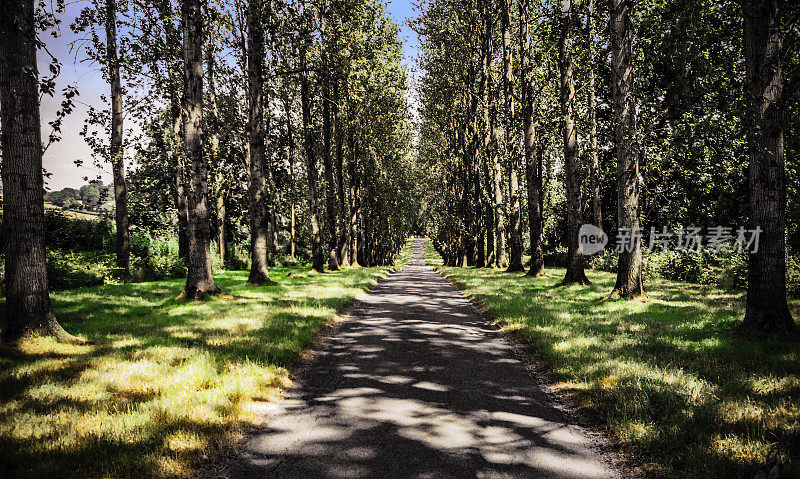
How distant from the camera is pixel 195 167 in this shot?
39.3ft

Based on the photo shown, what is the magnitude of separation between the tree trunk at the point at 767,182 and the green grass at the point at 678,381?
27.1 inches

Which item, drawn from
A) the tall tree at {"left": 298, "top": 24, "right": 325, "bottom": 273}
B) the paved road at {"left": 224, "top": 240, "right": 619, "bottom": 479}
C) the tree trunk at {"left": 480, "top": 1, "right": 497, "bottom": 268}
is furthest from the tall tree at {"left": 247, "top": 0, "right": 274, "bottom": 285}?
the tree trunk at {"left": 480, "top": 1, "right": 497, "bottom": 268}

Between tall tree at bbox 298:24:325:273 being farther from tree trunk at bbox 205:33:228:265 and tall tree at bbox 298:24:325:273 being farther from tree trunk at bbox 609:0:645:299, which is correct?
tree trunk at bbox 609:0:645:299

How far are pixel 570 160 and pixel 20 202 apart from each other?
1715cm

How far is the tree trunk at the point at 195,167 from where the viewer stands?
11.9 meters

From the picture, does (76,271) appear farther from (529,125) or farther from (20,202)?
(529,125)

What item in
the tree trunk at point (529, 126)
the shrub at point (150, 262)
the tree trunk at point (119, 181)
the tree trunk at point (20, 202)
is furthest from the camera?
the tree trunk at point (529, 126)

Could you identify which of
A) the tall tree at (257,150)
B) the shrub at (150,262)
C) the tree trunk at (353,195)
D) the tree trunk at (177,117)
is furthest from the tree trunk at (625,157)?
the tree trunk at (353,195)

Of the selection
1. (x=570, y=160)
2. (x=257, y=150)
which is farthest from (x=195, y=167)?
(x=570, y=160)

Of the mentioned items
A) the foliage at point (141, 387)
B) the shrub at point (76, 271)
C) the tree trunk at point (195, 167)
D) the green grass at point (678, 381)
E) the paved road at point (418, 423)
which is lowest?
the paved road at point (418, 423)

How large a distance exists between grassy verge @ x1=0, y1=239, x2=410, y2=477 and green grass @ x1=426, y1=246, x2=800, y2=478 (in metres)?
4.38

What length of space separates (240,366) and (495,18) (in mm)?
25479

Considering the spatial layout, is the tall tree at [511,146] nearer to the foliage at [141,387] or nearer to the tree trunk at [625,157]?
the tree trunk at [625,157]

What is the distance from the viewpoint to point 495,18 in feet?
80.2
